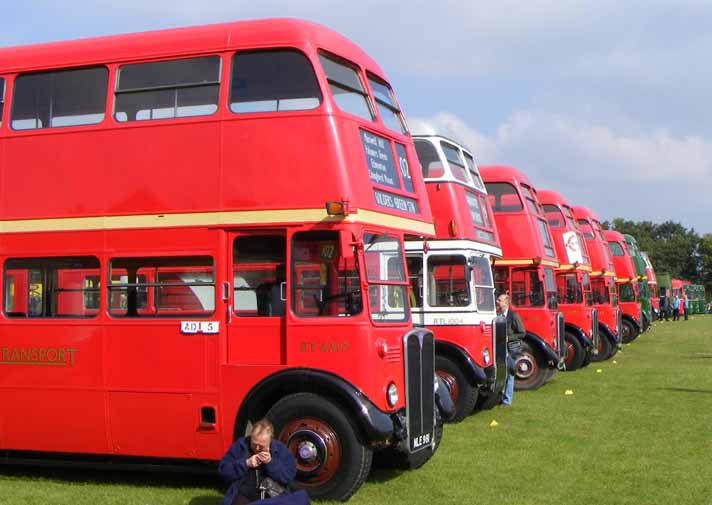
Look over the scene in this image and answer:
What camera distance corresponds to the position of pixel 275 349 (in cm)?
903

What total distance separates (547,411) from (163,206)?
7906 mm

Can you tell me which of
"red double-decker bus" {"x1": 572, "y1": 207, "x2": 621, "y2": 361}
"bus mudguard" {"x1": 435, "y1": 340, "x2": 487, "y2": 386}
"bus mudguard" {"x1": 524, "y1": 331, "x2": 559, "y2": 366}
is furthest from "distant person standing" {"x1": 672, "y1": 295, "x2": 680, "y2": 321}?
"bus mudguard" {"x1": 435, "y1": 340, "x2": 487, "y2": 386}

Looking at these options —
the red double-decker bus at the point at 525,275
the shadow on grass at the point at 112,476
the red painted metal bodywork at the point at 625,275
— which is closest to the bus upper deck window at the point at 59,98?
the shadow on grass at the point at 112,476

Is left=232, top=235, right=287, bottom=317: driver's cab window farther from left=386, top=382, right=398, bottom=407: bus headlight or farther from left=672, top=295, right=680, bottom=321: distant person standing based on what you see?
left=672, top=295, right=680, bottom=321: distant person standing

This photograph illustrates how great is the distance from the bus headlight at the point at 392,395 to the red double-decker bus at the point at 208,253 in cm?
8

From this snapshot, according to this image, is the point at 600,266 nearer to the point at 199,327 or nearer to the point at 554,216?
the point at 554,216

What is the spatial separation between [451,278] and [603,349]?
1281 centimetres

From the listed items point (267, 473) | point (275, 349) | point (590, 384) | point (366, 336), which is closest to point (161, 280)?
point (275, 349)

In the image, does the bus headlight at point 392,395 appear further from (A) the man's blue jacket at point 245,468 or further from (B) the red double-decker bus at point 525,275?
(B) the red double-decker bus at point 525,275

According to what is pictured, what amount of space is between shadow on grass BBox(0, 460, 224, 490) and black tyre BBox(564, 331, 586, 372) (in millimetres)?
13489

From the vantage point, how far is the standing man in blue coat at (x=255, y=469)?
24.3 feet

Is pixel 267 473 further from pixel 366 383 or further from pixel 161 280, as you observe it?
pixel 161 280

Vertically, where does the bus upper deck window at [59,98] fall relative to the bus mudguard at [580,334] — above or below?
above

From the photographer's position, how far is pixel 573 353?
22.2 meters
